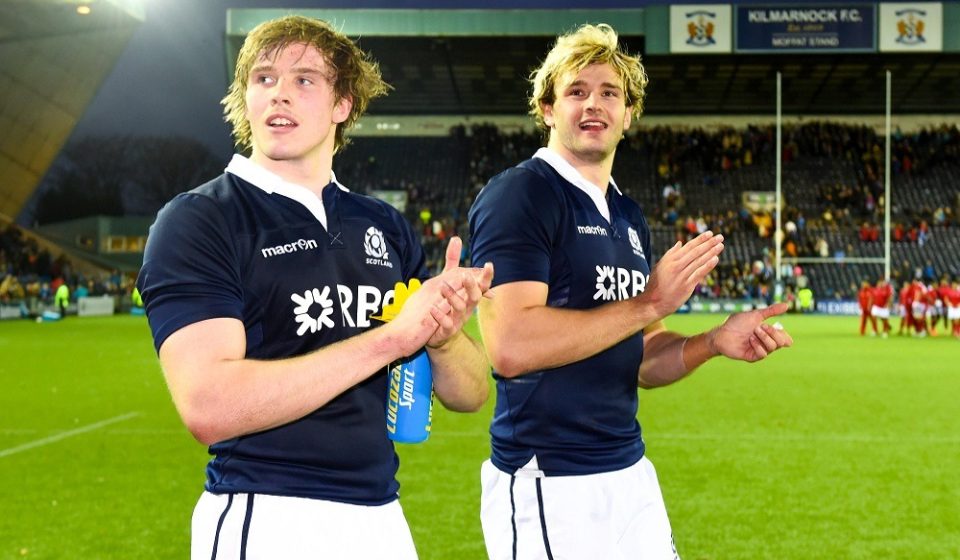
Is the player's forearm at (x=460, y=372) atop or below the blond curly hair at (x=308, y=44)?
below

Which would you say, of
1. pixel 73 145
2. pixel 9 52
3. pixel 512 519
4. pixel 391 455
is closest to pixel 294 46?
pixel 391 455

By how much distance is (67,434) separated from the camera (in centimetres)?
977

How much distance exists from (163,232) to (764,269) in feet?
123

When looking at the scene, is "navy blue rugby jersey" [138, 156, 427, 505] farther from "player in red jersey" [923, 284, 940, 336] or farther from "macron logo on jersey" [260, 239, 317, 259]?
"player in red jersey" [923, 284, 940, 336]

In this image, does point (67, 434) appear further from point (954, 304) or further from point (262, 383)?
point (954, 304)

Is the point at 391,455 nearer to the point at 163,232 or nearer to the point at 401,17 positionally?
the point at 163,232

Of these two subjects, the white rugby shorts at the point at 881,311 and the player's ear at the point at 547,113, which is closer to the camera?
the player's ear at the point at 547,113

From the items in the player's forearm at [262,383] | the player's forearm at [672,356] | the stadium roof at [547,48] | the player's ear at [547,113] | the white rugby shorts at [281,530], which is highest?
the stadium roof at [547,48]

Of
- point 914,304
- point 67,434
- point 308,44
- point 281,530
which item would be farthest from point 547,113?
point 914,304

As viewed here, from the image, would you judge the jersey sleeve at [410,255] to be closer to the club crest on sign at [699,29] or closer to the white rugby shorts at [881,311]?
the white rugby shorts at [881,311]

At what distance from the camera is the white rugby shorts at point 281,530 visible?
2258 mm

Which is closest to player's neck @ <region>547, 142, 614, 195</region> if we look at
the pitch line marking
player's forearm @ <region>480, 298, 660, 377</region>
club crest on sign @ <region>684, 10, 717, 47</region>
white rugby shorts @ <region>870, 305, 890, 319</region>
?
player's forearm @ <region>480, 298, 660, 377</region>

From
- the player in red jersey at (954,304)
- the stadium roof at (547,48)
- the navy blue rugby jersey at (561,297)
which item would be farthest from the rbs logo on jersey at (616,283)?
the stadium roof at (547,48)

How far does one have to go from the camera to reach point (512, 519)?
3.06 metres
